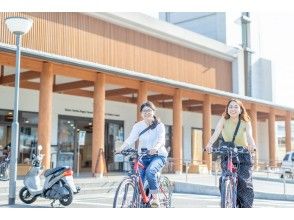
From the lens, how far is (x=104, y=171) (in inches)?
649

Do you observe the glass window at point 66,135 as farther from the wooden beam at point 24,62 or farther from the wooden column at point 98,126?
the wooden beam at point 24,62

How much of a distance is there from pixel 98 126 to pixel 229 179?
429 inches

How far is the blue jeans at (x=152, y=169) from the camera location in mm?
5812

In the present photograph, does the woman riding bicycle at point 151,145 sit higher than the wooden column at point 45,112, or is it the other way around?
the wooden column at point 45,112

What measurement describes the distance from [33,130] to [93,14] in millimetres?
5476

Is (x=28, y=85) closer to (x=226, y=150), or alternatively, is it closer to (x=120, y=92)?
(x=120, y=92)

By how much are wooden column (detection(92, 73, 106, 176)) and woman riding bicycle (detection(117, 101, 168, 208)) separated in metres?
9.89

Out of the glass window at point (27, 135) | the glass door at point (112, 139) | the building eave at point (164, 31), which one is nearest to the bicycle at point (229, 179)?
the building eave at point (164, 31)

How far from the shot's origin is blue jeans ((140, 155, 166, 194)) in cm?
581

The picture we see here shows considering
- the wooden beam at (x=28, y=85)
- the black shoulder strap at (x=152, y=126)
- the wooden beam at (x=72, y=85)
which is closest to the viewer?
the black shoulder strap at (x=152, y=126)

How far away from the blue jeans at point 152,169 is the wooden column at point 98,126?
9949mm

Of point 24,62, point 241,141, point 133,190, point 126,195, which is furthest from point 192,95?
point 126,195
